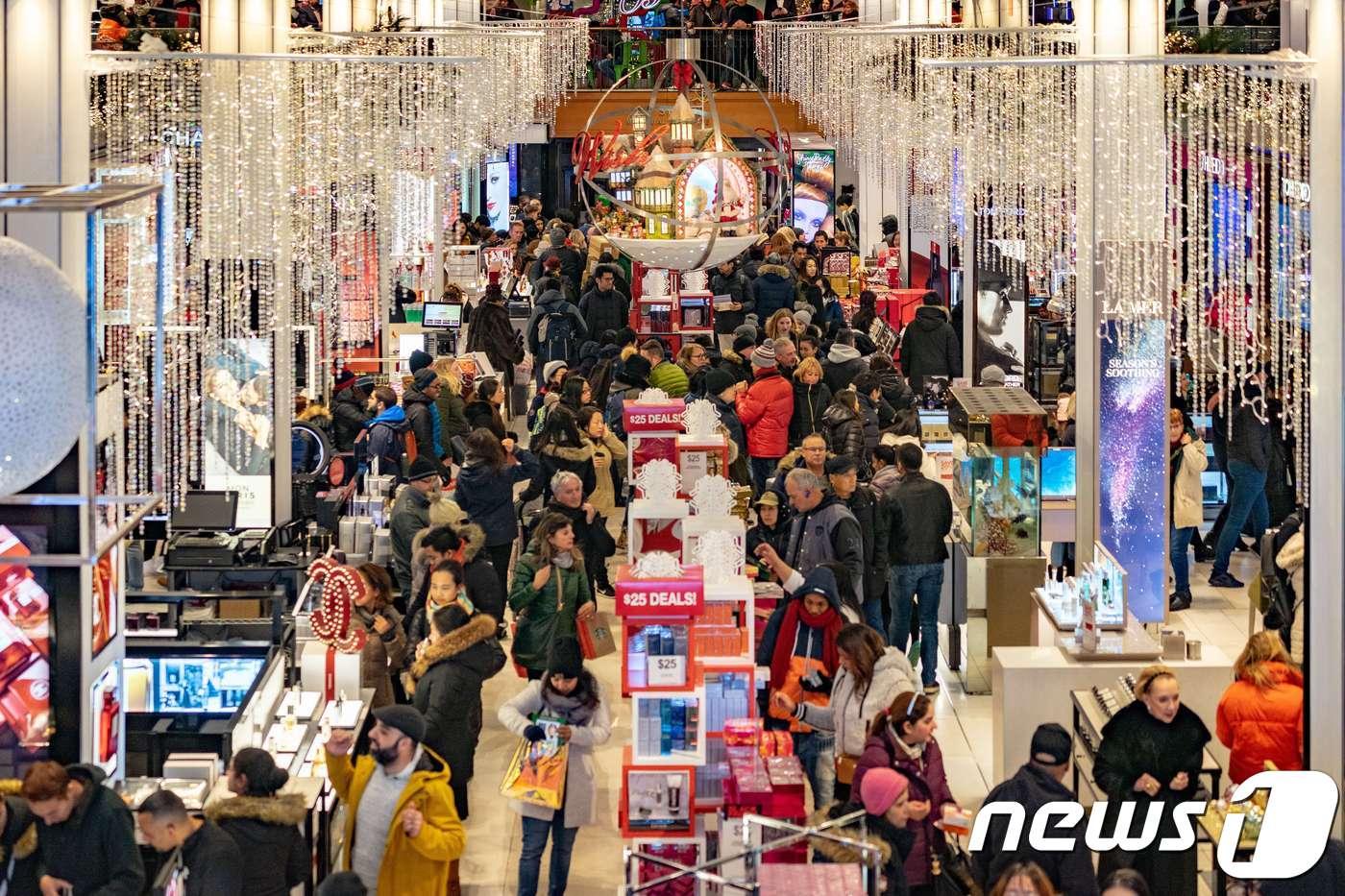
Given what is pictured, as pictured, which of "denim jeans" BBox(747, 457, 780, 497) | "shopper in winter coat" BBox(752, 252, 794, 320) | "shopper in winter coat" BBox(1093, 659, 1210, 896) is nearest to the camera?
"shopper in winter coat" BBox(1093, 659, 1210, 896)

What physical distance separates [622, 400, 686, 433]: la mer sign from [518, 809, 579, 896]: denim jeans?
515 centimetres

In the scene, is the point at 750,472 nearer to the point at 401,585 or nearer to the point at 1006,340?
the point at 401,585

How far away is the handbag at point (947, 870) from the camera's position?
24.0 ft

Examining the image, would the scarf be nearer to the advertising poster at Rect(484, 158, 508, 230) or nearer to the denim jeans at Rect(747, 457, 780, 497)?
the denim jeans at Rect(747, 457, 780, 497)

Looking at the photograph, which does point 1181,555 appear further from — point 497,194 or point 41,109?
point 497,194

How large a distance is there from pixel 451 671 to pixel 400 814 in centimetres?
147

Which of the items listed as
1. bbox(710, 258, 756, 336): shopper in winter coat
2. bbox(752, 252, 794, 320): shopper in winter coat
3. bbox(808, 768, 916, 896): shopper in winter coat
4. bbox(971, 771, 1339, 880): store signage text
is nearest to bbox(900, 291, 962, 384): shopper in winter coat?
bbox(752, 252, 794, 320): shopper in winter coat

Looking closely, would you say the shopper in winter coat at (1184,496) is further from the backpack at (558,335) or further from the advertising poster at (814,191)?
the advertising poster at (814,191)

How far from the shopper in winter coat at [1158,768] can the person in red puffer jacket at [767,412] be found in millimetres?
7021

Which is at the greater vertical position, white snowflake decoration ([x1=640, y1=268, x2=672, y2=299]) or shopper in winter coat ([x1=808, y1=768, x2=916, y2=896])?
white snowflake decoration ([x1=640, y1=268, x2=672, y2=299])

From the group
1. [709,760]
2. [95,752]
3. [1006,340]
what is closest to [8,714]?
[95,752]

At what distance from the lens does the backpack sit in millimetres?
19656

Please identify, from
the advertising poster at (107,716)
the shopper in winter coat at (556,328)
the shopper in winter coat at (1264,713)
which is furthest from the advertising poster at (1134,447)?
the shopper in winter coat at (556,328)

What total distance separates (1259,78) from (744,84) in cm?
2535
